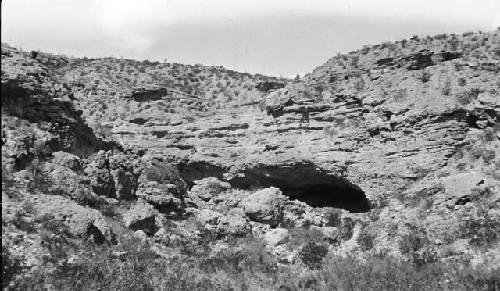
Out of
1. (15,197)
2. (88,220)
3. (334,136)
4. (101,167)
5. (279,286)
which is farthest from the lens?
(334,136)

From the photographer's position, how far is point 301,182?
752 inches

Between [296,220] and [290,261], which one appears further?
[296,220]

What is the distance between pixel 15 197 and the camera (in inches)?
443

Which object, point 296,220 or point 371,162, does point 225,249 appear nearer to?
A: point 296,220

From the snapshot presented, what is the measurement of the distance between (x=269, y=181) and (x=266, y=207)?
8.23ft

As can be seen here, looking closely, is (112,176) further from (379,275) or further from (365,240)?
(379,275)

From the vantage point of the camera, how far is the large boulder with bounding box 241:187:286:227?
16703 mm

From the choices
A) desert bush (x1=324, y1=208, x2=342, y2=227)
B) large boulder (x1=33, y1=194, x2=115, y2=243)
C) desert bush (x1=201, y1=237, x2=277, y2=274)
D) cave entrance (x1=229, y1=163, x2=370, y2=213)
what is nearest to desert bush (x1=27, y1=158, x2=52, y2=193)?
large boulder (x1=33, y1=194, x2=115, y2=243)

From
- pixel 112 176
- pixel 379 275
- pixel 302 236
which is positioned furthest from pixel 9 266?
pixel 302 236

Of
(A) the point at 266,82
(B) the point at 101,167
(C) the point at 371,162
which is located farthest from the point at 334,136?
(A) the point at 266,82

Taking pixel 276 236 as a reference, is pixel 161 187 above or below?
above

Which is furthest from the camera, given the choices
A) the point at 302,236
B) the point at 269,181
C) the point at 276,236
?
the point at 269,181

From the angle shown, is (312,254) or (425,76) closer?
(312,254)

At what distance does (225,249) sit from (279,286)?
2.57 metres
